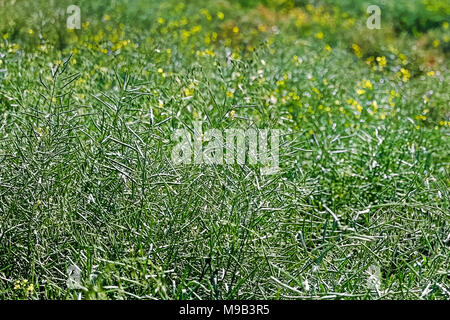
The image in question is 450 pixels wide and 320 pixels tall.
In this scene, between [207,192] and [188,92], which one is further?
[188,92]

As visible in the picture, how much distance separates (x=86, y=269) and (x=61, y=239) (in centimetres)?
40

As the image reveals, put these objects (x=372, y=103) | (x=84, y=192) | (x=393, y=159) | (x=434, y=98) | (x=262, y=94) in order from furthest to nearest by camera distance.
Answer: (x=434, y=98)
(x=372, y=103)
(x=262, y=94)
(x=393, y=159)
(x=84, y=192)

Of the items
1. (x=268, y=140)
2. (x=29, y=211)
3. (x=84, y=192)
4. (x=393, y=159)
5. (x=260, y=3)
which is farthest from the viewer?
(x=260, y=3)

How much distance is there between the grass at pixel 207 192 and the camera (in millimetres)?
2779

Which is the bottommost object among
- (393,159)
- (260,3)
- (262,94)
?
(260,3)

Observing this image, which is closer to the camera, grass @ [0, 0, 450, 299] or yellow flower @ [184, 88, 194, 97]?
grass @ [0, 0, 450, 299]

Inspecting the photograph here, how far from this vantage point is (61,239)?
9.98 ft

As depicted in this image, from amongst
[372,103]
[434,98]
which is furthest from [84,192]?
[434,98]

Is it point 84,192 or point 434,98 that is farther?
point 434,98

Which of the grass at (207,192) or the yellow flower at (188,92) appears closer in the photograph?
the grass at (207,192)

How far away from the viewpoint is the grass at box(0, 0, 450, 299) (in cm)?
278

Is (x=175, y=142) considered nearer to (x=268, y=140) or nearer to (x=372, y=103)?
(x=268, y=140)

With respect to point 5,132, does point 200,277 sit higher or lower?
lower

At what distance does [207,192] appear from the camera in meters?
3.00
